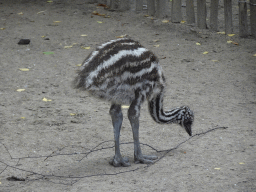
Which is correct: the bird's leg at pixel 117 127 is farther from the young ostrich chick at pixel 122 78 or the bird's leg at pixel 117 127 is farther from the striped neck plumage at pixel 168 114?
the striped neck plumage at pixel 168 114

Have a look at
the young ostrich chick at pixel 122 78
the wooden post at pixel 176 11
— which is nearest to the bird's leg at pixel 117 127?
the young ostrich chick at pixel 122 78

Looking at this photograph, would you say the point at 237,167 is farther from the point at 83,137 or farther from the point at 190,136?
the point at 83,137

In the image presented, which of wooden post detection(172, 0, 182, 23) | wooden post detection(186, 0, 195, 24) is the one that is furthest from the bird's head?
wooden post detection(172, 0, 182, 23)

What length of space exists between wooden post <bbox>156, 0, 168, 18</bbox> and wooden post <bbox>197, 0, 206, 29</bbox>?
3.74ft

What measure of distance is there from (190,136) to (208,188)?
1375 mm

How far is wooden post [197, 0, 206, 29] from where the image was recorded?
340 inches

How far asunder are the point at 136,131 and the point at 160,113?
40 centimetres

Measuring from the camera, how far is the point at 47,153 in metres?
4.68

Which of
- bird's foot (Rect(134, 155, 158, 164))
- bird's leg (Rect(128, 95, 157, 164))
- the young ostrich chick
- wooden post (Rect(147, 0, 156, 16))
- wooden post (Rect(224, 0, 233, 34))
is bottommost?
bird's foot (Rect(134, 155, 158, 164))

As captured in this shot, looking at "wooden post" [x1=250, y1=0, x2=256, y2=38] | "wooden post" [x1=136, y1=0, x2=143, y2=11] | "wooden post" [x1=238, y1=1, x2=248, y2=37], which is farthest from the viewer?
"wooden post" [x1=136, y1=0, x2=143, y2=11]

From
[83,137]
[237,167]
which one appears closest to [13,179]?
[83,137]

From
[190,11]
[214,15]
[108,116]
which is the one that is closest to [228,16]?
[214,15]

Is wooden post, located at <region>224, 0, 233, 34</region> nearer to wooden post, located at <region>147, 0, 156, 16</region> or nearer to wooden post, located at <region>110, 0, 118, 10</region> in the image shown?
wooden post, located at <region>147, 0, 156, 16</region>

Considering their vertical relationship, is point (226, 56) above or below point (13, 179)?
above
